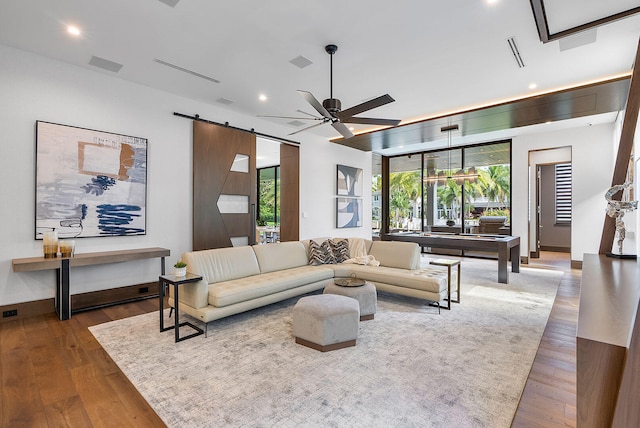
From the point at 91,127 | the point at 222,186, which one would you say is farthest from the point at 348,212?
the point at 91,127

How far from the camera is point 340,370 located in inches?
102

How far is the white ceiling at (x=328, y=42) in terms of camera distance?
300 cm

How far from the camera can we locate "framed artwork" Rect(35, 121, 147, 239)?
3.94 metres

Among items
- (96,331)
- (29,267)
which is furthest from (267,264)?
(29,267)

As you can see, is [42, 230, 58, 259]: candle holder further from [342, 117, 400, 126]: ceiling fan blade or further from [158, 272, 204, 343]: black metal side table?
[342, 117, 400, 126]: ceiling fan blade

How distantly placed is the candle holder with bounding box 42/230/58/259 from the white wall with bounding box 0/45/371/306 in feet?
0.79

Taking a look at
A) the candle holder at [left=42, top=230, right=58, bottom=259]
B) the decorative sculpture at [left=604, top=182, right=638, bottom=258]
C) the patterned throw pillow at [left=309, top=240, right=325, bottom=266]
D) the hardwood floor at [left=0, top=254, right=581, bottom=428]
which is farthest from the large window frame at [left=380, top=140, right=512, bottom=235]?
the candle holder at [left=42, top=230, right=58, bottom=259]

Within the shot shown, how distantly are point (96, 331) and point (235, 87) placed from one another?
12.3ft

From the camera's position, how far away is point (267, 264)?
459cm

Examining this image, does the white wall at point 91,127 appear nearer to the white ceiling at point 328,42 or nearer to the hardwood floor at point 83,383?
the white ceiling at point 328,42

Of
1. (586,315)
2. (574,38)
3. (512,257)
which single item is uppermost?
(574,38)

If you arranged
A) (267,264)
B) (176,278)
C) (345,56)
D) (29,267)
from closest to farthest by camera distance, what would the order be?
(176,278)
(29,267)
(345,56)
(267,264)

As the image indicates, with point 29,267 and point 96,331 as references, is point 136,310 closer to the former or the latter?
point 96,331

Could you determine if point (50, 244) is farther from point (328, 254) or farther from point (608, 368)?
point (608, 368)
